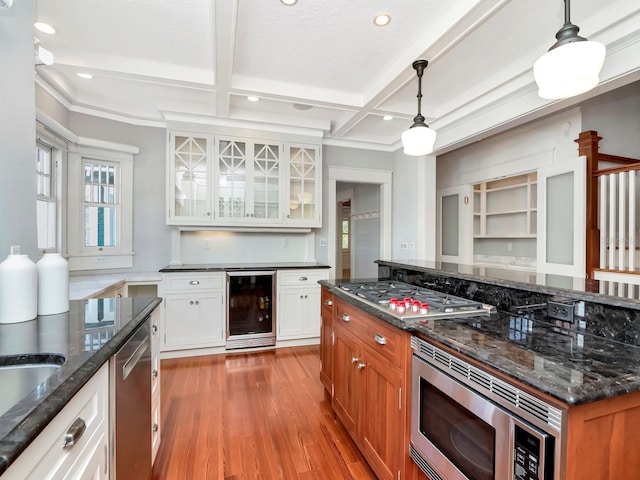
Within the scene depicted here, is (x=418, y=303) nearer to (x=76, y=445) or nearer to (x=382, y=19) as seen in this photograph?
(x=76, y=445)

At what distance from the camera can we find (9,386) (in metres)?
0.83

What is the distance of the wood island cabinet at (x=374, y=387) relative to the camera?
1409 mm

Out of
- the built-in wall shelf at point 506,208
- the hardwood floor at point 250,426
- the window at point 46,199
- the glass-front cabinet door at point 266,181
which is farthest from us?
the built-in wall shelf at point 506,208

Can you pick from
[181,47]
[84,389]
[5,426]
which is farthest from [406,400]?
[181,47]

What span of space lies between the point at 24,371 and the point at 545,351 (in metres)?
1.60

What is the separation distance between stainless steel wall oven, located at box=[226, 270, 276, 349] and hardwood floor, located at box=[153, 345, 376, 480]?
1.19ft

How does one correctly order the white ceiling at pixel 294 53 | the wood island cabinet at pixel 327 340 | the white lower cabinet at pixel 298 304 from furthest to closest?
the white lower cabinet at pixel 298 304 < the wood island cabinet at pixel 327 340 < the white ceiling at pixel 294 53

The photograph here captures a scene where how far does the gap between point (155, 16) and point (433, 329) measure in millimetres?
2475

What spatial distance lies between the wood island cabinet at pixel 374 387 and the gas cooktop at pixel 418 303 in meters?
0.08

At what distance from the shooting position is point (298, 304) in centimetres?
367

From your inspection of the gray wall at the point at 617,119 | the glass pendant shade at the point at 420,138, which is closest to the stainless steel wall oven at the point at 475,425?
the glass pendant shade at the point at 420,138

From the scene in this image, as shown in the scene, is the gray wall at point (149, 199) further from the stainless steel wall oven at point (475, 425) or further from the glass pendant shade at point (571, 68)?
the glass pendant shade at point (571, 68)

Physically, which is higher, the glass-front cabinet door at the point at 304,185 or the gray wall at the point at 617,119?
→ the gray wall at the point at 617,119

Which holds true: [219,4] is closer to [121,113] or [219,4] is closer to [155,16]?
[155,16]
